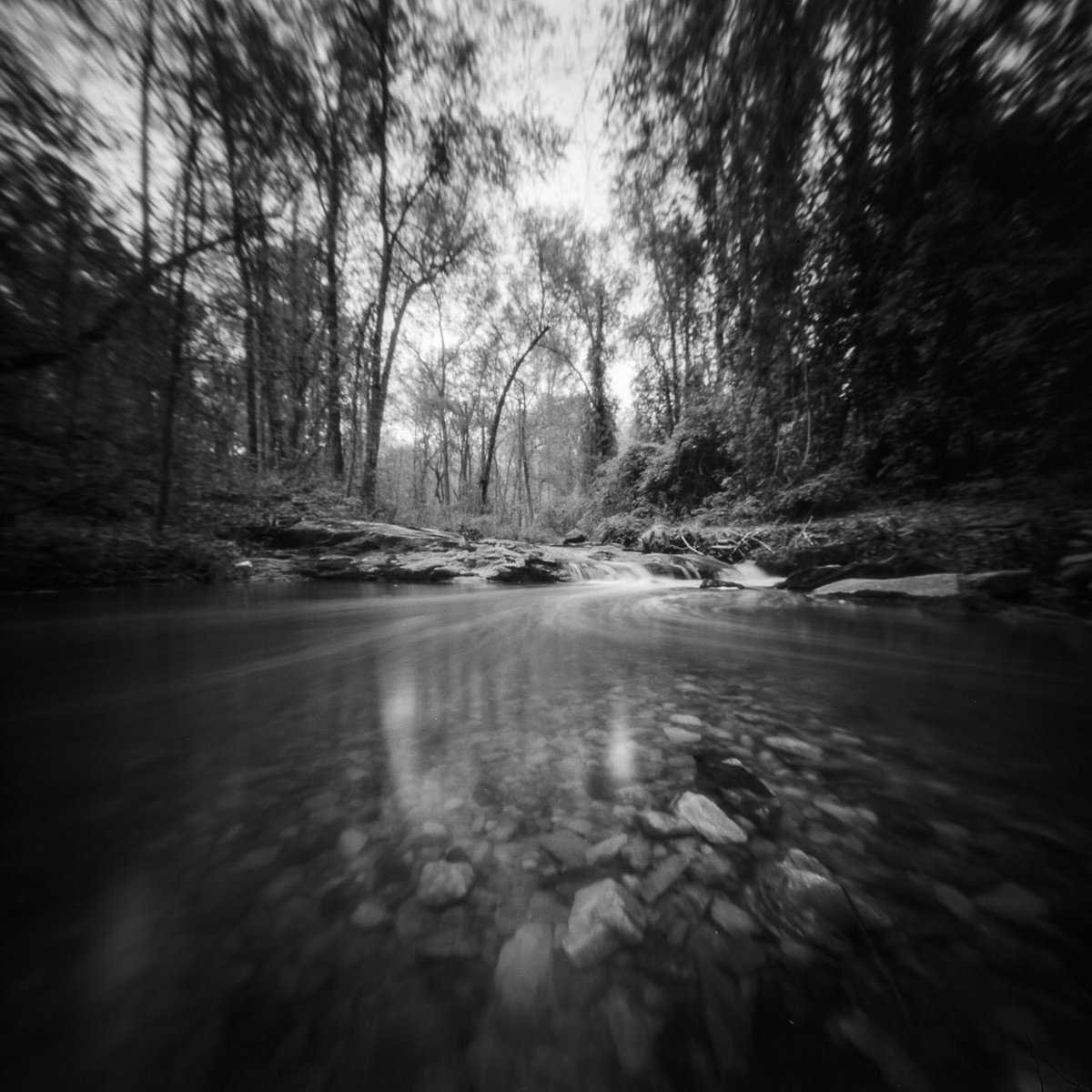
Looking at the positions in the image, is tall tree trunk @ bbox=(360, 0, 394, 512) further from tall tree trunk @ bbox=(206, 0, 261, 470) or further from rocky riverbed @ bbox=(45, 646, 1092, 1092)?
rocky riverbed @ bbox=(45, 646, 1092, 1092)

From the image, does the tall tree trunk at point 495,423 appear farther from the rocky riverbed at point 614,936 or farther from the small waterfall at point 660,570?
the rocky riverbed at point 614,936

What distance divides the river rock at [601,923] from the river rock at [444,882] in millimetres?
156

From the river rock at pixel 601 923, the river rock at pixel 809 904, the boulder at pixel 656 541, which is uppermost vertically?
the boulder at pixel 656 541

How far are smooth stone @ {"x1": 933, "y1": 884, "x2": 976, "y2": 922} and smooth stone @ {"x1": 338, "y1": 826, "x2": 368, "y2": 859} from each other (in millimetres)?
821

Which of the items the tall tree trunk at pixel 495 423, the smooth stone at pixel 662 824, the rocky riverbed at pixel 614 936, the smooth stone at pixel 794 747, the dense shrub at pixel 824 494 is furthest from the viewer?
the tall tree trunk at pixel 495 423

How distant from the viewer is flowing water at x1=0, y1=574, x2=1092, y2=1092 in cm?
39

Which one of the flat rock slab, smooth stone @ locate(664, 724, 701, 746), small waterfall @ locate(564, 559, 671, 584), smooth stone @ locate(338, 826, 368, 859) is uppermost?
small waterfall @ locate(564, 559, 671, 584)

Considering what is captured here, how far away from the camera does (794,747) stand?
39.8 inches

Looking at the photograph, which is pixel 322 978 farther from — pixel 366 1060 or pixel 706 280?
pixel 706 280

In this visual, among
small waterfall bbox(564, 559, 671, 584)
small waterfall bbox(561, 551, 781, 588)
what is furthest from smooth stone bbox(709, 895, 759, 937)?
small waterfall bbox(564, 559, 671, 584)

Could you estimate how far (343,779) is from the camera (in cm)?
87

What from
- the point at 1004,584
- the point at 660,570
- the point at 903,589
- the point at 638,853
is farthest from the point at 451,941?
the point at 660,570

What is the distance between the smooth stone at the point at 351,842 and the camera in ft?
2.13

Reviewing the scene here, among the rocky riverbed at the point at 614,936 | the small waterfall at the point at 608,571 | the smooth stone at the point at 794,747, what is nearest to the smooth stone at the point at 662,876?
the rocky riverbed at the point at 614,936
